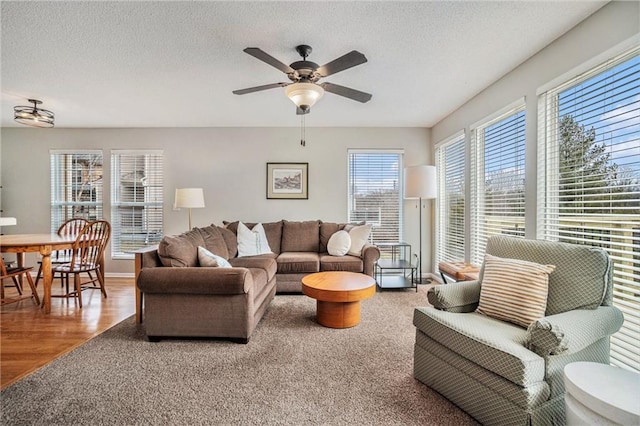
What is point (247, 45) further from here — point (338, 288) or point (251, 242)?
point (251, 242)

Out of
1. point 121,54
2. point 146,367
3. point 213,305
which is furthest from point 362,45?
point 146,367

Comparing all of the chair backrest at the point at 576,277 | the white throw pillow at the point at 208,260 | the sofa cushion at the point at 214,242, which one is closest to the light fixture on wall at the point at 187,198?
the sofa cushion at the point at 214,242

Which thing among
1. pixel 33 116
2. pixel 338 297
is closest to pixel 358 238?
pixel 338 297

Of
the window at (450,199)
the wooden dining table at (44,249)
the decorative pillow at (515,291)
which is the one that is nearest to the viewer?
the decorative pillow at (515,291)

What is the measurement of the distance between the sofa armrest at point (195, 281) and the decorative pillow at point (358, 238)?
202 centimetres

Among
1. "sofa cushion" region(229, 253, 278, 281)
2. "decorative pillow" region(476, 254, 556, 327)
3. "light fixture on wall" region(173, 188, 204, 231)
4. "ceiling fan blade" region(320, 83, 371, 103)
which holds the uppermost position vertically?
"ceiling fan blade" region(320, 83, 371, 103)

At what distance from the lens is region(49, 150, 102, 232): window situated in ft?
16.7

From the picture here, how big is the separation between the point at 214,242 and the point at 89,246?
171 centimetres

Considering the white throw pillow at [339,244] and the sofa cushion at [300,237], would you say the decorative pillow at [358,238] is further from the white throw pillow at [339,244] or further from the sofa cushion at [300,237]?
the sofa cushion at [300,237]

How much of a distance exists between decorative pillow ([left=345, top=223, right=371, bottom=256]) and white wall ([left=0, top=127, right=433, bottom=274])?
0.83m

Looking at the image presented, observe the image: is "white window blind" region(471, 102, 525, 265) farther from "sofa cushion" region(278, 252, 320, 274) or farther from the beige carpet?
"sofa cushion" region(278, 252, 320, 274)

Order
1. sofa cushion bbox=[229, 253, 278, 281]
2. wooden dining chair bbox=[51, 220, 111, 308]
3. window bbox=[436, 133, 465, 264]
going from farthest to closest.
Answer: window bbox=[436, 133, 465, 264], wooden dining chair bbox=[51, 220, 111, 308], sofa cushion bbox=[229, 253, 278, 281]

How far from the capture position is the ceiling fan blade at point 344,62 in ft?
6.53

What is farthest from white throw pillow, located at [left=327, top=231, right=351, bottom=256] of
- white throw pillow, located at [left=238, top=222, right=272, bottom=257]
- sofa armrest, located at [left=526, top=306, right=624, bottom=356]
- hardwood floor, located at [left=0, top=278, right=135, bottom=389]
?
sofa armrest, located at [left=526, top=306, right=624, bottom=356]
